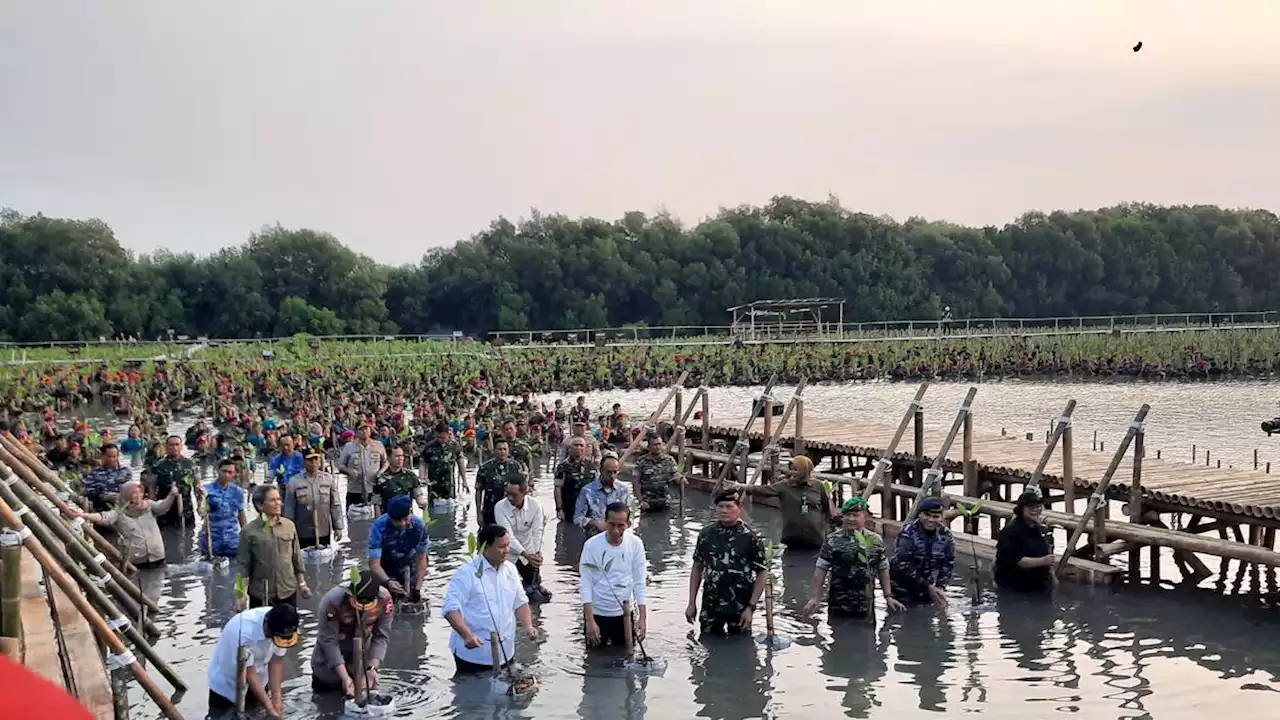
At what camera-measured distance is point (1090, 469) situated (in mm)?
17375

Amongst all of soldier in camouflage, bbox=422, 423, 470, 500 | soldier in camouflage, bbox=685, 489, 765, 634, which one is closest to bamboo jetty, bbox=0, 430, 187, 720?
soldier in camouflage, bbox=685, 489, 765, 634

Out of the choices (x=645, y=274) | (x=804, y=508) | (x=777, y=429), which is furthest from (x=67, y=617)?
(x=645, y=274)

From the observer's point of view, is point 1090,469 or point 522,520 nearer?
point 522,520

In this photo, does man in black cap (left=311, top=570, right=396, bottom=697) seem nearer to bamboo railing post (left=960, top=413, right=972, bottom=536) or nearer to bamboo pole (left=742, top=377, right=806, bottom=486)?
bamboo railing post (left=960, top=413, right=972, bottom=536)

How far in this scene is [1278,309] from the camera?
9481 centimetres

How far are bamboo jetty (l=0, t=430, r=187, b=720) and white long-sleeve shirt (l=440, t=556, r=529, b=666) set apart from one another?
218cm

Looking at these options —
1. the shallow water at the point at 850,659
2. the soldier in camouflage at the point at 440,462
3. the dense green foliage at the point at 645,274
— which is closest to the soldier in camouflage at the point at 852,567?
the shallow water at the point at 850,659

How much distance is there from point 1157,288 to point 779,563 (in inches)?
3393

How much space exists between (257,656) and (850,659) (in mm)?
5352

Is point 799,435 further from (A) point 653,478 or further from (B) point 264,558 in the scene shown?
(B) point 264,558

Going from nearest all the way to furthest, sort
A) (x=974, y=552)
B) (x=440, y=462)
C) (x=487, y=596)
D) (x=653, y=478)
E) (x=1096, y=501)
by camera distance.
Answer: (x=487, y=596) → (x=974, y=552) → (x=1096, y=501) → (x=440, y=462) → (x=653, y=478)

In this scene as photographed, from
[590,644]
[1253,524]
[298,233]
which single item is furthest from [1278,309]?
[590,644]

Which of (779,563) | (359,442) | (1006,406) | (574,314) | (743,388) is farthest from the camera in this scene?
(574,314)

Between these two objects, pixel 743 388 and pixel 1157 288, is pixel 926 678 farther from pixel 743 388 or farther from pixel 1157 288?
pixel 1157 288
